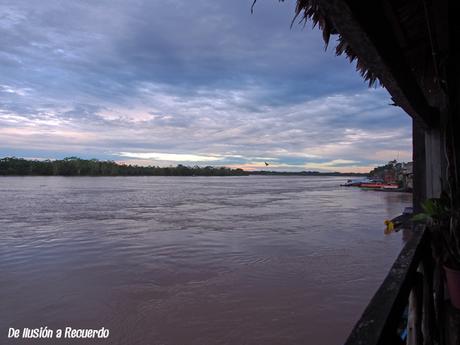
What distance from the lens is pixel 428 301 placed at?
197 centimetres

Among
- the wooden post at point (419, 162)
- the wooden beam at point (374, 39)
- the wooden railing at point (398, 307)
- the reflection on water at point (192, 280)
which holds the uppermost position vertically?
the wooden beam at point (374, 39)

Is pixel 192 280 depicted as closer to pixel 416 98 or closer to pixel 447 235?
pixel 447 235

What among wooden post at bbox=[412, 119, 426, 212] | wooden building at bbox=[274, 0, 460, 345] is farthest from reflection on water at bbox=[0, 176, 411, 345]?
wooden building at bbox=[274, 0, 460, 345]

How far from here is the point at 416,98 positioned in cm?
220

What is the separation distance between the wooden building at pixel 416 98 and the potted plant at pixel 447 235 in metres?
0.07

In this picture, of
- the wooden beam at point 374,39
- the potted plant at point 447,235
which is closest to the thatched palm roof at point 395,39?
the wooden beam at point 374,39

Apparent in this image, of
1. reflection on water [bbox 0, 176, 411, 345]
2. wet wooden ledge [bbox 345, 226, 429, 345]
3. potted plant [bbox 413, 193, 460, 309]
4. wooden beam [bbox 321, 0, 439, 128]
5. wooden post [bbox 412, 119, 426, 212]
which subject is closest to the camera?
wet wooden ledge [bbox 345, 226, 429, 345]

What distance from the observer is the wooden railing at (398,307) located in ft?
2.98

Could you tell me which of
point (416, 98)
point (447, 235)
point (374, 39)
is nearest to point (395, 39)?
point (374, 39)

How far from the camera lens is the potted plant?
2357 mm

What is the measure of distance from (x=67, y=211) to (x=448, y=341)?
17696 millimetres

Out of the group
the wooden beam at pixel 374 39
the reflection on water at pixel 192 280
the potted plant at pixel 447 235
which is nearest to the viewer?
the wooden beam at pixel 374 39

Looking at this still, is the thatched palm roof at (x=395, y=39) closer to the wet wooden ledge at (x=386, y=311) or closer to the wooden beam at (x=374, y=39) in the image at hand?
the wooden beam at (x=374, y=39)

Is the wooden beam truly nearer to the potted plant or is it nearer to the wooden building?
the wooden building
